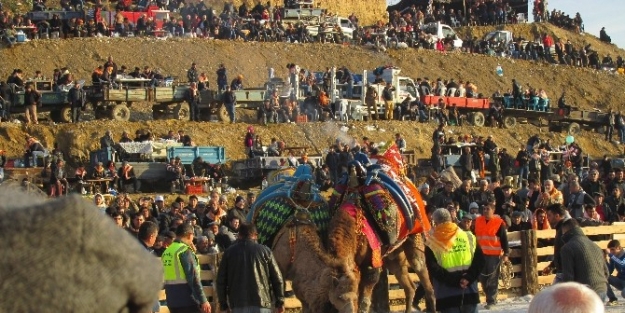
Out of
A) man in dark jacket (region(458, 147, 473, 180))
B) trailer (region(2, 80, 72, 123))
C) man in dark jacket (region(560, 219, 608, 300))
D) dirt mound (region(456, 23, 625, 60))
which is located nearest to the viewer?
man in dark jacket (region(560, 219, 608, 300))

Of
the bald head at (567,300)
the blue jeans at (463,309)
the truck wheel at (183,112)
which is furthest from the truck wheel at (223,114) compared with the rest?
the bald head at (567,300)

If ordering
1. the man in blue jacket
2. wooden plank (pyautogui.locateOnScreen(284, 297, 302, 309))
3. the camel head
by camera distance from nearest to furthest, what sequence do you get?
the camel head
wooden plank (pyautogui.locateOnScreen(284, 297, 302, 309))
the man in blue jacket

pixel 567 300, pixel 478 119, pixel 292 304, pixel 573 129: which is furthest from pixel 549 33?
pixel 567 300

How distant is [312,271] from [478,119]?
34753mm

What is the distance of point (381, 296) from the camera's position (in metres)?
14.8

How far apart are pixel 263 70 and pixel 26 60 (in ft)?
38.6

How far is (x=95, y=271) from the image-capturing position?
5.42 feet

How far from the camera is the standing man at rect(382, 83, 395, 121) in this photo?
136 ft

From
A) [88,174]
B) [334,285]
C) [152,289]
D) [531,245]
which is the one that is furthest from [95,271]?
[88,174]

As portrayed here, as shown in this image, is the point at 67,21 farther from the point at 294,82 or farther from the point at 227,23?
the point at 294,82

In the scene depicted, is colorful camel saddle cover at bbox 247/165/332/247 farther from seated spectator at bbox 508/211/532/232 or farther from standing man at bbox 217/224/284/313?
seated spectator at bbox 508/211/532/232

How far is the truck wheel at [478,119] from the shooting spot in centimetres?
4438

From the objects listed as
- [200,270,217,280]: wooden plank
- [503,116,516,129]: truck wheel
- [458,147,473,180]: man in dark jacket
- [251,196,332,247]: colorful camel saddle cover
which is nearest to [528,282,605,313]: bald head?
[251,196,332,247]: colorful camel saddle cover

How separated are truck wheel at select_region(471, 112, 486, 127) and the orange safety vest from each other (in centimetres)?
3027
